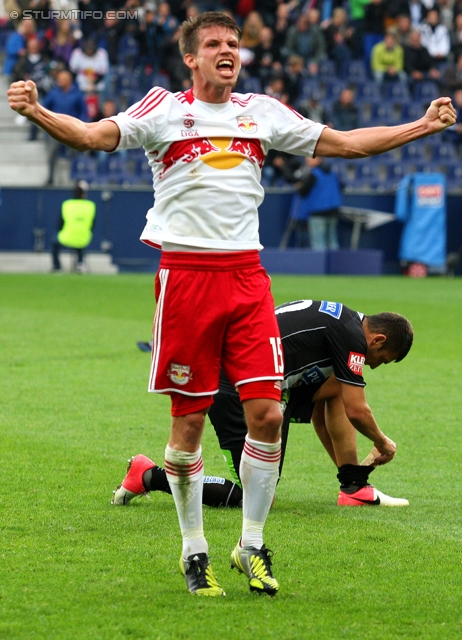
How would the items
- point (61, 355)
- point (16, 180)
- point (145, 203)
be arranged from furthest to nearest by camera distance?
point (16, 180) → point (145, 203) → point (61, 355)

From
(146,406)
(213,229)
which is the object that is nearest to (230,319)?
(213,229)

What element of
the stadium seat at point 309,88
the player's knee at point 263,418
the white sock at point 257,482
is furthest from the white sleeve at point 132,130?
the stadium seat at point 309,88

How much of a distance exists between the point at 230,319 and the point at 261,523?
0.77m

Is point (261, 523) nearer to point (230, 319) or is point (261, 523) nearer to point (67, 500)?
point (230, 319)

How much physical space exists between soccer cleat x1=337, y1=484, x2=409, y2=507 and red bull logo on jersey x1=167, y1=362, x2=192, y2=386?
1790mm

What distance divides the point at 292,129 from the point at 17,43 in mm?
21541

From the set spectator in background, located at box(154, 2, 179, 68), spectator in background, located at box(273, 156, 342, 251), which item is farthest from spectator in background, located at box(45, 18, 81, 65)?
spectator in background, located at box(273, 156, 342, 251)

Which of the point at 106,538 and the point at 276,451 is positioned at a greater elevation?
the point at 276,451

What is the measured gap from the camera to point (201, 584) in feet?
13.1

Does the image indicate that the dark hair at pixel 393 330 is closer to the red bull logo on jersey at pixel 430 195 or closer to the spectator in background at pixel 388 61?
the red bull logo on jersey at pixel 430 195

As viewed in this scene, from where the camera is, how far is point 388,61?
26.8 meters

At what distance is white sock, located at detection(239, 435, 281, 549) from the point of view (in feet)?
13.5

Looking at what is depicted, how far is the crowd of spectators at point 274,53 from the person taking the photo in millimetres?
24516

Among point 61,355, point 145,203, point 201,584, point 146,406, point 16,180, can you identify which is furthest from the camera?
point 16,180
